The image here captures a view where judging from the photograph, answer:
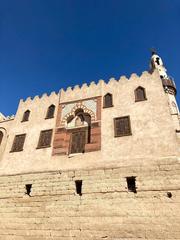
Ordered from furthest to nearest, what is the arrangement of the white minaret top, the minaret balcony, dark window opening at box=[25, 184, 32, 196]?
the white minaret top → the minaret balcony → dark window opening at box=[25, 184, 32, 196]

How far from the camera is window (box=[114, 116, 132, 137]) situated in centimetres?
1135

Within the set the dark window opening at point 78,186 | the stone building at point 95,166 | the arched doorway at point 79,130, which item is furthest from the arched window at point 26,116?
the dark window opening at point 78,186

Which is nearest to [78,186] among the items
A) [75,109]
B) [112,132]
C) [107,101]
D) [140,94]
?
[112,132]

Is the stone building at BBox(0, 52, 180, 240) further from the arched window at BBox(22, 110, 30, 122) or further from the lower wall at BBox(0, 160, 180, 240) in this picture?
the arched window at BBox(22, 110, 30, 122)

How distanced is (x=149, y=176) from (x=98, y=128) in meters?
3.86

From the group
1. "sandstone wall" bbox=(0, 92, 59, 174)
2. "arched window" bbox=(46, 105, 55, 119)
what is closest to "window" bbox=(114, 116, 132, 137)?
"sandstone wall" bbox=(0, 92, 59, 174)

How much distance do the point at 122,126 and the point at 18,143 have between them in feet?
21.5

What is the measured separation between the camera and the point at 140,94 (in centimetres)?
1266

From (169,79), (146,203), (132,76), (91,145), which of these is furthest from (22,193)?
(169,79)

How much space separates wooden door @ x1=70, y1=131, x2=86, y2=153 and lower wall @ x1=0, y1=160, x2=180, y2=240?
4.77ft

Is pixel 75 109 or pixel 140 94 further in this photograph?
pixel 75 109

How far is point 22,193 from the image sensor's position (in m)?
11.2

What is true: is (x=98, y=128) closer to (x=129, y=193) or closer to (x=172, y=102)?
(x=129, y=193)

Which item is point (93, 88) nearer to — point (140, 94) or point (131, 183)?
point (140, 94)
